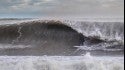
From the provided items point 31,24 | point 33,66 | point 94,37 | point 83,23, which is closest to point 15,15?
point 31,24

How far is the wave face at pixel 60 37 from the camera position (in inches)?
434

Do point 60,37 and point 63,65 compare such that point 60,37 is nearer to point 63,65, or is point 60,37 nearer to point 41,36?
point 41,36

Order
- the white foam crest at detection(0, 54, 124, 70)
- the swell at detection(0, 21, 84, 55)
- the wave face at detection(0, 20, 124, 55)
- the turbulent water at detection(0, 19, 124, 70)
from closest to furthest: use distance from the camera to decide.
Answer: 1. the white foam crest at detection(0, 54, 124, 70)
2. the turbulent water at detection(0, 19, 124, 70)
3. the wave face at detection(0, 20, 124, 55)
4. the swell at detection(0, 21, 84, 55)

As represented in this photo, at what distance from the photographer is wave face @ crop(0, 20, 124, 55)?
11.0 metres

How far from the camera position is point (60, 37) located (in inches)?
507

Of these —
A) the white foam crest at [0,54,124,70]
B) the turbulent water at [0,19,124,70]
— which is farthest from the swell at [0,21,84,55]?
the white foam crest at [0,54,124,70]

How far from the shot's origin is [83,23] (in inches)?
526

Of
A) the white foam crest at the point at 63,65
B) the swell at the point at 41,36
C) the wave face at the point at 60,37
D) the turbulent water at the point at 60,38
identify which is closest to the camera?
the white foam crest at the point at 63,65

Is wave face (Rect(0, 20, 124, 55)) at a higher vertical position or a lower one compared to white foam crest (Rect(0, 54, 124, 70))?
lower

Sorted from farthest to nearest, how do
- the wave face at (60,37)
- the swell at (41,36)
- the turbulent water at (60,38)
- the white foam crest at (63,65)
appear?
the swell at (41,36)
the wave face at (60,37)
the turbulent water at (60,38)
the white foam crest at (63,65)

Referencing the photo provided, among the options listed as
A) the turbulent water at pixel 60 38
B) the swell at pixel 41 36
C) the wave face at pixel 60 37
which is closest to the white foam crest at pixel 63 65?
the turbulent water at pixel 60 38

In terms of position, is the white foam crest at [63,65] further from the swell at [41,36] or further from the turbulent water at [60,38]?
the swell at [41,36]

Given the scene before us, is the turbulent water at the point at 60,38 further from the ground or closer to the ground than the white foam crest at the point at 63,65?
closer to the ground

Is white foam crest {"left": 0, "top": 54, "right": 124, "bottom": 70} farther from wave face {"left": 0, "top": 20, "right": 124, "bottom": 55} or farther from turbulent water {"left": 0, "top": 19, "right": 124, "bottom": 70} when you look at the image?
wave face {"left": 0, "top": 20, "right": 124, "bottom": 55}
